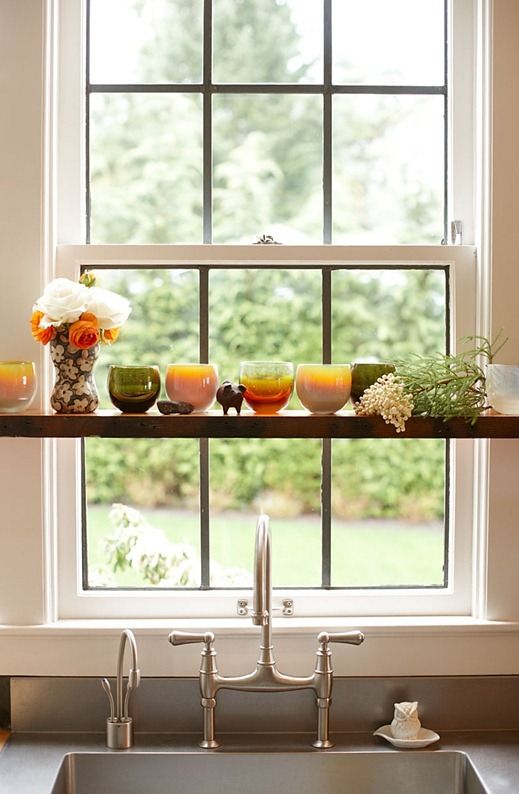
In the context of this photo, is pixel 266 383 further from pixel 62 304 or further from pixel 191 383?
pixel 62 304

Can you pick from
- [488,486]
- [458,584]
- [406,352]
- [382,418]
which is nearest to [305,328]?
[406,352]

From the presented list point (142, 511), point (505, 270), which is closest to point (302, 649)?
point (142, 511)

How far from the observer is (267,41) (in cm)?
230

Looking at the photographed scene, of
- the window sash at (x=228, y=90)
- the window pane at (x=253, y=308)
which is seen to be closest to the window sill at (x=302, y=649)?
the window pane at (x=253, y=308)

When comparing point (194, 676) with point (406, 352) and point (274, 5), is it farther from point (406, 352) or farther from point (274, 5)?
point (274, 5)

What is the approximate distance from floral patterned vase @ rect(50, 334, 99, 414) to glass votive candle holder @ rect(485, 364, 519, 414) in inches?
32.0

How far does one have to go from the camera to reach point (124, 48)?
230 cm

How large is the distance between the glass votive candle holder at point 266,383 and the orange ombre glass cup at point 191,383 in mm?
73

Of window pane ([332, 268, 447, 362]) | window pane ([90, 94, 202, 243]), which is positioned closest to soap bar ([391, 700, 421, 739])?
window pane ([332, 268, 447, 362])

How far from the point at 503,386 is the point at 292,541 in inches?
24.6

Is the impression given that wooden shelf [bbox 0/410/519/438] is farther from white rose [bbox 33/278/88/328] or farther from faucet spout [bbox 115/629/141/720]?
faucet spout [bbox 115/629/141/720]

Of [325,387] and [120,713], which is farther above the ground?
[325,387]

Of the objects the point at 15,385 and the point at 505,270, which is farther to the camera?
the point at 505,270

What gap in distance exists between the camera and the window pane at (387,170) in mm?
2295
